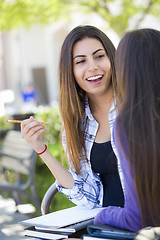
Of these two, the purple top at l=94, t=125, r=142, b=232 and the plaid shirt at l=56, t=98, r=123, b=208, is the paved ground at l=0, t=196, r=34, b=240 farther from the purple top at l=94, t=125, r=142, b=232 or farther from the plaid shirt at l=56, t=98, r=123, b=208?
the purple top at l=94, t=125, r=142, b=232

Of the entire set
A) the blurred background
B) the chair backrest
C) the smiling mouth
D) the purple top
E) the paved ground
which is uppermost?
the blurred background

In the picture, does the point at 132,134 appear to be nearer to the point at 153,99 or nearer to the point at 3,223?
the point at 153,99

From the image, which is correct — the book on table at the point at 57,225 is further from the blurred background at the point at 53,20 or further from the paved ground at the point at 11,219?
the blurred background at the point at 53,20

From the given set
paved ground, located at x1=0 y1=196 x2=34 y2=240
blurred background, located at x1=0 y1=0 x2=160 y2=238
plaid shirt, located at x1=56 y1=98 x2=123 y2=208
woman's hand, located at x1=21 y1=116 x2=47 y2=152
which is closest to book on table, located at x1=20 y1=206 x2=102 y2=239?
plaid shirt, located at x1=56 y1=98 x2=123 y2=208

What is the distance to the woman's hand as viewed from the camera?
2.15 meters

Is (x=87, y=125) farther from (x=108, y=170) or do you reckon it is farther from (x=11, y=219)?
(x=11, y=219)

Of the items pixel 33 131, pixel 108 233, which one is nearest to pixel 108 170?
pixel 33 131

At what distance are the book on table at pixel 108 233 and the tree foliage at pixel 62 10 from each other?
5.64 metres

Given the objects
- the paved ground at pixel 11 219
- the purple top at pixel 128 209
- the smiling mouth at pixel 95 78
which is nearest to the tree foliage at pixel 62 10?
the paved ground at pixel 11 219

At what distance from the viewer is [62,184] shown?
2.27m

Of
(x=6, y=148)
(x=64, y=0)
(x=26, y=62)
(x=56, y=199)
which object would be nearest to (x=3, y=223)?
(x=56, y=199)

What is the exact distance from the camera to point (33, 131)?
7.09 feet

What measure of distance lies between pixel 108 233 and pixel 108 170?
70 cm

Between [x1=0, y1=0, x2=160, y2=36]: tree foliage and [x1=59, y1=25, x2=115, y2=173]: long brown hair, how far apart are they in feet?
15.2
